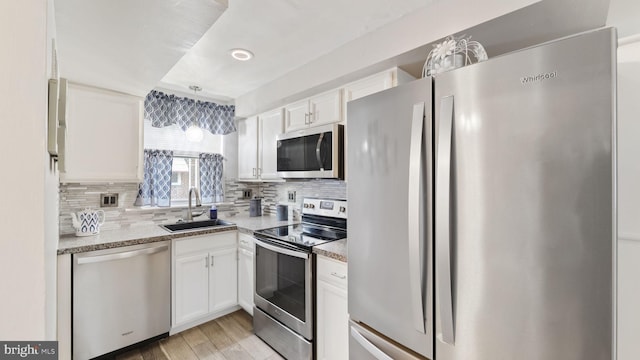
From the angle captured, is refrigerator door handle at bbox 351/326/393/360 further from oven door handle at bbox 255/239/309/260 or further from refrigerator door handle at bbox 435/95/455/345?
oven door handle at bbox 255/239/309/260

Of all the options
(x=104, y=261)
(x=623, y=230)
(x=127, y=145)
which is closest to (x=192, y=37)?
(x=127, y=145)

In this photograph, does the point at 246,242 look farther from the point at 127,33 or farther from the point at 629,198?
the point at 629,198

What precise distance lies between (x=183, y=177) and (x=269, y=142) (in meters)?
1.08

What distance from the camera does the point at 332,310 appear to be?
1727 millimetres

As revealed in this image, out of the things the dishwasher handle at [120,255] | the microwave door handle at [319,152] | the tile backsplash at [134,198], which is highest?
the microwave door handle at [319,152]

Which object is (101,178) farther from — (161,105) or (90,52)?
(90,52)

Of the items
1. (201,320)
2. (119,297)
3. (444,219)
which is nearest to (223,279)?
(201,320)

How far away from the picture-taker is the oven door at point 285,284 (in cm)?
184

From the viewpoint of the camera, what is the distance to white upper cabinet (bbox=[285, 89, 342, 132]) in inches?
83.4

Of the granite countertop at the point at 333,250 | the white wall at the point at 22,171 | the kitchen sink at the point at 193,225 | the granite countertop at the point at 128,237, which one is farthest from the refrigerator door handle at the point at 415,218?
the kitchen sink at the point at 193,225

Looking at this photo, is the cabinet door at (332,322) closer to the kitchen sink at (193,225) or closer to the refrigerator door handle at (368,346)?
the refrigerator door handle at (368,346)

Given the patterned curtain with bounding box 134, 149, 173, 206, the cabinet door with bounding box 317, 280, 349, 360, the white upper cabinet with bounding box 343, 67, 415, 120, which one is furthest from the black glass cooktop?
the patterned curtain with bounding box 134, 149, 173, 206

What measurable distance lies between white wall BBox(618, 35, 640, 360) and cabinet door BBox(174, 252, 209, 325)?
8.90 ft

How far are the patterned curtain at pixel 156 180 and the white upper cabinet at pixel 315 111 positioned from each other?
133 centimetres
